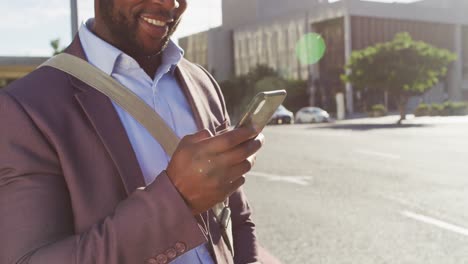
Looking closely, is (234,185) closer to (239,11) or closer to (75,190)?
(75,190)

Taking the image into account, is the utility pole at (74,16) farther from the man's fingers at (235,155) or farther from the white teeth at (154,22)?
the man's fingers at (235,155)

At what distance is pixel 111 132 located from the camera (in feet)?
5.59

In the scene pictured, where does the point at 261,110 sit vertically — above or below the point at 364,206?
above

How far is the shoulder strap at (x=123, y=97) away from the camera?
1.79 meters

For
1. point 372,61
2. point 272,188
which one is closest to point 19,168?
point 272,188

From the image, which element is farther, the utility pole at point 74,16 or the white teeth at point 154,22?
the utility pole at point 74,16

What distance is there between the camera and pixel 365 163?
14.3 metres

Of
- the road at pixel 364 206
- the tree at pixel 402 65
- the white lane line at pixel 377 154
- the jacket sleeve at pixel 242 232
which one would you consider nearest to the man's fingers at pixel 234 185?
the jacket sleeve at pixel 242 232

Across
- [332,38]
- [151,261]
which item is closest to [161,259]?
[151,261]

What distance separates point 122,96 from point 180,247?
0.48 metres

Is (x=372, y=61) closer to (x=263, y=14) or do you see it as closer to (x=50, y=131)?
(x=50, y=131)

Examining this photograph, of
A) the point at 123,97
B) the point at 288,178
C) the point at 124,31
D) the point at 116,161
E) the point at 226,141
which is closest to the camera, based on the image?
the point at 226,141

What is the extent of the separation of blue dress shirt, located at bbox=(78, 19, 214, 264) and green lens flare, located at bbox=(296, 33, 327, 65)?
8013cm

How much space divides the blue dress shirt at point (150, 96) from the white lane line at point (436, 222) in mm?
5710
